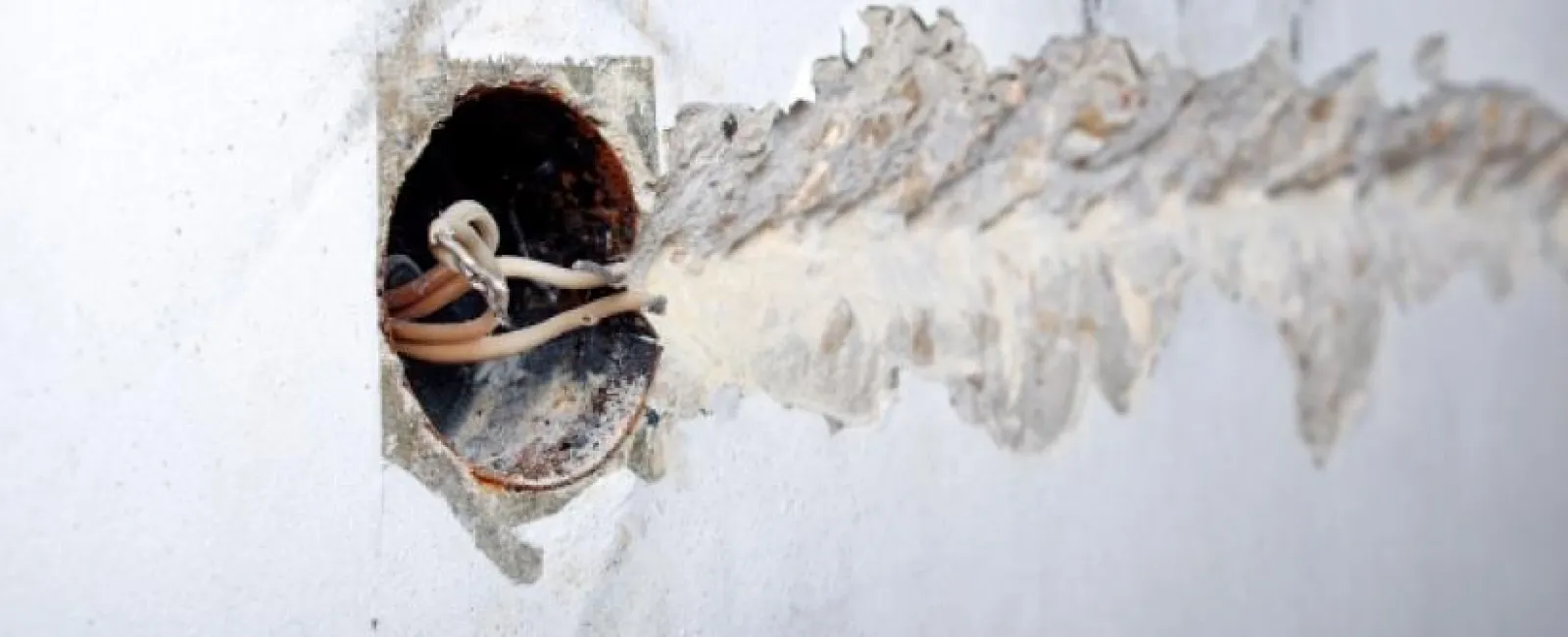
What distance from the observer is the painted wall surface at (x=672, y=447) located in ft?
3.89

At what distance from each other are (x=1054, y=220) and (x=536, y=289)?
0.57 m

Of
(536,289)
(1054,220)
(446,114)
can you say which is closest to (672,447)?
(536,289)

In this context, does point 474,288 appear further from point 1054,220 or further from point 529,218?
point 1054,220

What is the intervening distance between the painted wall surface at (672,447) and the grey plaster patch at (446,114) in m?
0.02

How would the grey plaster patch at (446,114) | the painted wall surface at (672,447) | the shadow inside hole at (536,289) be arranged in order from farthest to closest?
1. the shadow inside hole at (536,289)
2. the grey plaster patch at (446,114)
3. the painted wall surface at (672,447)

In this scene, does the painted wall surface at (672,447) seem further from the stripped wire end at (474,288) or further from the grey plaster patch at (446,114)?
the stripped wire end at (474,288)

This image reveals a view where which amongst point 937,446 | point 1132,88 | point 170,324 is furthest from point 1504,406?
point 170,324

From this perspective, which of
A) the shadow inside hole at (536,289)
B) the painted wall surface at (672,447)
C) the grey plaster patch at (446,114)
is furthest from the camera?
the shadow inside hole at (536,289)

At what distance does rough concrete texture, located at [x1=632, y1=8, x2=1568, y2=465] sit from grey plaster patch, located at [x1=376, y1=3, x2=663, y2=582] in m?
0.06

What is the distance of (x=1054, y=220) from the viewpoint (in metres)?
1.91

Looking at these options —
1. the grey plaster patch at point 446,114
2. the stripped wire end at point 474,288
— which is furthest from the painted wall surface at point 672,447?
the stripped wire end at point 474,288

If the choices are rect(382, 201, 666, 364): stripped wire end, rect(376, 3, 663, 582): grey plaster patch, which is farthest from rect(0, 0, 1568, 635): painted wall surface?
rect(382, 201, 666, 364): stripped wire end

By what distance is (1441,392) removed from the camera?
208cm

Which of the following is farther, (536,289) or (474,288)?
(536,289)
